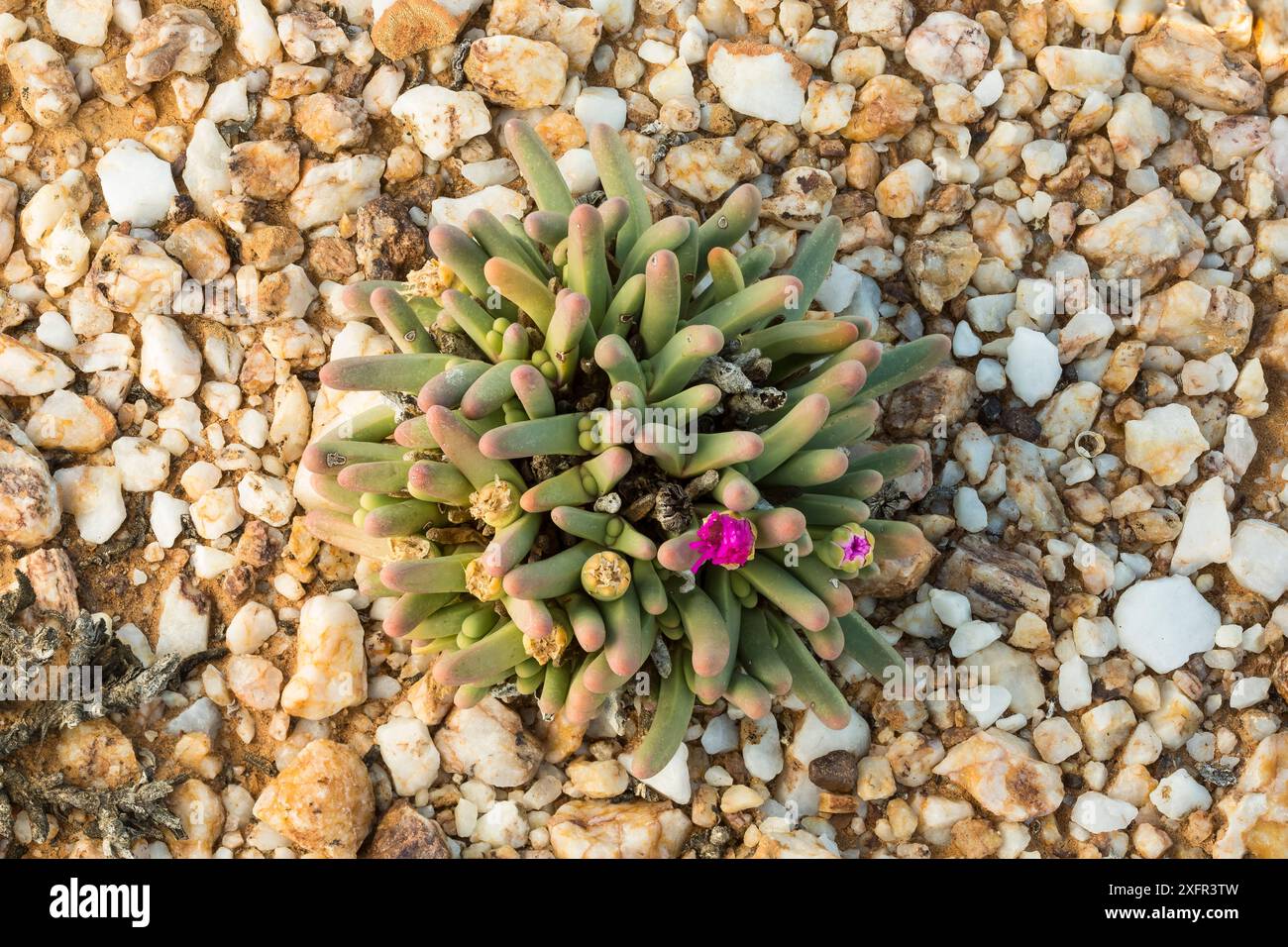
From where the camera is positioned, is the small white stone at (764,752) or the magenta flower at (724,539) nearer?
the magenta flower at (724,539)

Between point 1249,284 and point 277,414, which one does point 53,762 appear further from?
point 1249,284

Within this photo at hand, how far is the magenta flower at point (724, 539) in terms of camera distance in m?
2.90

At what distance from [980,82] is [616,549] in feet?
8.47

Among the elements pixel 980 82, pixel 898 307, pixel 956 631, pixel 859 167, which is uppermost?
pixel 980 82

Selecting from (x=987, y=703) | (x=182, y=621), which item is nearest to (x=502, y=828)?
(x=182, y=621)

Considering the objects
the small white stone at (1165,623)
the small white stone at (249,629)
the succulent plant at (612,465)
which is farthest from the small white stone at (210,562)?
the small white stone at (1165,623)

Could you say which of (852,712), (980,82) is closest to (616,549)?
(852,712)

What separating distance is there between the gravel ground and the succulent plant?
0.47m

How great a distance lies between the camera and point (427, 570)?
3.07 m

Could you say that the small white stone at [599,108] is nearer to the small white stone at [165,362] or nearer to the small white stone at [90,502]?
the small white stone at [165,362]

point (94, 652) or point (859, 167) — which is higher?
point (859, 167)

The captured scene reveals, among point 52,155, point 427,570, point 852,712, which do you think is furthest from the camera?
point 52,155

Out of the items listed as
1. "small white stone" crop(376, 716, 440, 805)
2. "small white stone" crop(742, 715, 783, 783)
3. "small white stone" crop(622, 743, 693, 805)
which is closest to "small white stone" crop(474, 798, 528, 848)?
"small white stone" crop(376, 716, 440, 805)

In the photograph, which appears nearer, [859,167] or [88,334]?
[88,334]
